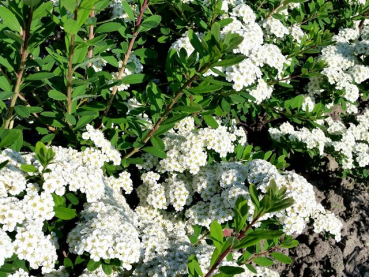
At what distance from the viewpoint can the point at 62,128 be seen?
348 cm

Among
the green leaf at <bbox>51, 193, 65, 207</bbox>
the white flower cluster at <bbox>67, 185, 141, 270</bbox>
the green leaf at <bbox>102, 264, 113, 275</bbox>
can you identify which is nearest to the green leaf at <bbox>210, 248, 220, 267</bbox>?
the white flower cluster at <bbox>67, 185, 141, 270</bbox>

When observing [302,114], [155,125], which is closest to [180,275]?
[155,125]

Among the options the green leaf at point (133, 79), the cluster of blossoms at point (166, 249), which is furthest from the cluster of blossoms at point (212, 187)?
the green leaf at point (133, 79)

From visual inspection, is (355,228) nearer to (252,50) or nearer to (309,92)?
(309,92)

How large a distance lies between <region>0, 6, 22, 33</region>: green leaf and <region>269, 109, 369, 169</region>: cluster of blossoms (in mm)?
2950

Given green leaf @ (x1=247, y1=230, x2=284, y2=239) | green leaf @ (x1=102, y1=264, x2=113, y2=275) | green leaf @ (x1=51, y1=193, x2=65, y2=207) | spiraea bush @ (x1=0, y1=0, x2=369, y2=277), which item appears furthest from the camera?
green leaf @ (x1=102, y1=264, x2=113, y2=275)

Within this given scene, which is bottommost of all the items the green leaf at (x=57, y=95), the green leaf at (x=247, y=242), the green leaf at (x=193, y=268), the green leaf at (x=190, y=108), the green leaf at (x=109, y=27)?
the green leaf at (x=193, y=268)

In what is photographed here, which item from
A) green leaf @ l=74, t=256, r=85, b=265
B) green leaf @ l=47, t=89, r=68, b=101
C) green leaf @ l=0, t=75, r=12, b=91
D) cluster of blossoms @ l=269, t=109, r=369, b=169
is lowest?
cluster of blossoms @ l=269, t=109, r=369, b=169

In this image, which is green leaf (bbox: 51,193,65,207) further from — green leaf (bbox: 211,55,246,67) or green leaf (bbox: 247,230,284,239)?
green leaf (bbox: 211,55,246,67)

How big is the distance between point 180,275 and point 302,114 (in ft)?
8.48

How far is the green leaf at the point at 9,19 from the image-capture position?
256 centimetres

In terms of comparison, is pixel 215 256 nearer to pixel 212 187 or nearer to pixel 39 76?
pixel 212 187

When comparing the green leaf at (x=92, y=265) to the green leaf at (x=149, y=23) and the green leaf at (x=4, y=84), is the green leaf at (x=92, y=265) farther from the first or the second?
the green leaf at (x=149, y=23)

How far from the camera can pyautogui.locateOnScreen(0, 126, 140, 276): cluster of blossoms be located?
92.6 inches
